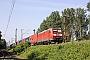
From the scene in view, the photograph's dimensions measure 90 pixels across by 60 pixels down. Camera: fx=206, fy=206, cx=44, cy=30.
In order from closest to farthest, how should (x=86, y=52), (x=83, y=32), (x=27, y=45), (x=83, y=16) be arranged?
(x=86, y=52)
(x=27, y=45)
(x=83, y=16)
(x=83, y=32)

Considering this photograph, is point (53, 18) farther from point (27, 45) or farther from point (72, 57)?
point (72, 57)

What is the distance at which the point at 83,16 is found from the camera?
74.9 m

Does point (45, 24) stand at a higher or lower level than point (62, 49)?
higher

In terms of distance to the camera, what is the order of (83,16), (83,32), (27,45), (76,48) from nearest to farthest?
(76,48) < (27,45) < (83,16) < (83,32)

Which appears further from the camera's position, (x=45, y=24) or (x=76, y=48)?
(x=45, y=24)

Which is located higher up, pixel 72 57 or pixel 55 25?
pixel 55 25

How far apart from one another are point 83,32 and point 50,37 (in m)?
46.5

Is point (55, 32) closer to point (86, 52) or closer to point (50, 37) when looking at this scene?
point (50, 37)

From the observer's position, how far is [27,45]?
4625 centimetres

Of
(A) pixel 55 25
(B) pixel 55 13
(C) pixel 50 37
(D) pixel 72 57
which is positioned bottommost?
(D) pixel 72 57

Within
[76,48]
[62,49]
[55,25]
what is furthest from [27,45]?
[55,25]

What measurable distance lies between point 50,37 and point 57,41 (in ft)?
4.65

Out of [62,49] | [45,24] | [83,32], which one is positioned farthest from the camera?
[45,24]

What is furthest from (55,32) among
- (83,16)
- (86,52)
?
(83,16)
